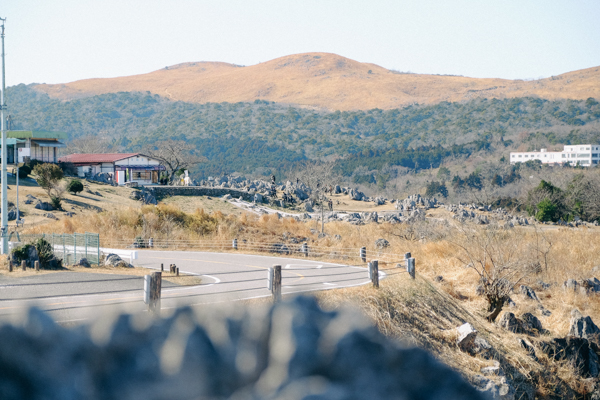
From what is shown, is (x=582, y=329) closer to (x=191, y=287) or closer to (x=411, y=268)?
(x=411, y=268)

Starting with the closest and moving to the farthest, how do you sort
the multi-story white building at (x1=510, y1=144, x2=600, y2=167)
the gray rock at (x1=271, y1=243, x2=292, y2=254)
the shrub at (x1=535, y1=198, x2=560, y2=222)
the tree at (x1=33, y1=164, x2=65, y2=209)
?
the gray rock at (x1=271, y1=243, x2=292, y2=254)
the tree at (x1=33, y1=164, x2=65, y2=209)
the shrub at (x1=535, y1=198, x2=560, y2=222)
the multi-story white building at (x1=510, y1=144, x2=600, y2=167)

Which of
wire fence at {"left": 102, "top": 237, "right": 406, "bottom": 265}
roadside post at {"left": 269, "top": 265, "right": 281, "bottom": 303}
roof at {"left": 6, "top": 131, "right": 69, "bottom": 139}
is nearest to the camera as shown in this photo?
roadside post at {"left": 269, "top": 265, "right": 281, "bottom": 303}

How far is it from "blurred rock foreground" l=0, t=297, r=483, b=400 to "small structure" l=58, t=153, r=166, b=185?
6420 cm

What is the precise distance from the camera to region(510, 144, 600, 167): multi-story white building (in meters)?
104

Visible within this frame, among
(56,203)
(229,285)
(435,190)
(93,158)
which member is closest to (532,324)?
(229,285)

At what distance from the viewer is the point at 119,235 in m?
29.9

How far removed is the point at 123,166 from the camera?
6556 centimetres

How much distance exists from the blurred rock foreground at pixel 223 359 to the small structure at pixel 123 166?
211 feet

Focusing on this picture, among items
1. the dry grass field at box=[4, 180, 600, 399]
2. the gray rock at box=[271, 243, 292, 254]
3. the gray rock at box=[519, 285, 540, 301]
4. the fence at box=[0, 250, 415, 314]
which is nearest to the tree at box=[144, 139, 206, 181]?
the dry grass field at box=[4, 180, 600, 399]

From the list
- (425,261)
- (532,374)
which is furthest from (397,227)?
(532,374)

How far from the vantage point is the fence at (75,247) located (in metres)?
21.0

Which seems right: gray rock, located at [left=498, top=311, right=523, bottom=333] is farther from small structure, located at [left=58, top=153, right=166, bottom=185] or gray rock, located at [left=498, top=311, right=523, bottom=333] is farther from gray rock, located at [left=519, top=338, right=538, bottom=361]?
small structure, located at [left=58, top=153, right=166, bottom=185]

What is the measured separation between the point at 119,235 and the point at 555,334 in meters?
22.2

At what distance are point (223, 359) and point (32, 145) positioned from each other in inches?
2409
